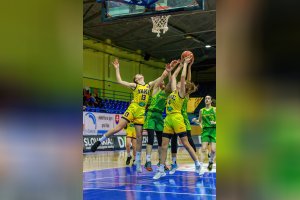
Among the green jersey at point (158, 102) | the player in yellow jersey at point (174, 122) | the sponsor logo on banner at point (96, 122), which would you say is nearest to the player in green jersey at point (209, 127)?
the player in yellow jersey at point (174, 122)

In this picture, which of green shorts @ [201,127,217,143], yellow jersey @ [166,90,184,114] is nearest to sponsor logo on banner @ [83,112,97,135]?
green shorts @ [201,127,217,143]

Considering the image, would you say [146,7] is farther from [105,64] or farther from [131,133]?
[105,64]

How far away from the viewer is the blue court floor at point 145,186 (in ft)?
17.9

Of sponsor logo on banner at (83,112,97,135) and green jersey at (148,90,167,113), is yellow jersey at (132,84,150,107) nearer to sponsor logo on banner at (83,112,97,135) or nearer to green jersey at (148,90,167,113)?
green jersey at (148,90,167,113)

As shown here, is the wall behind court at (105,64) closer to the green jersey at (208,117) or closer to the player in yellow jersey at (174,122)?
the green jersey at (208,117)

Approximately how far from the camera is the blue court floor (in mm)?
5453

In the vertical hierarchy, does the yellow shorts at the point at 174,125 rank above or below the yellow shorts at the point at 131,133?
above

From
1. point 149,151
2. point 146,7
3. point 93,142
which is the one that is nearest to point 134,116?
point 149,151

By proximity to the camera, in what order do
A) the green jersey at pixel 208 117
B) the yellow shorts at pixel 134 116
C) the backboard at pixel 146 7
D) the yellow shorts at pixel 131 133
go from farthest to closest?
the yellow shorts at pixel 131 133 → the green jersey at pixel 208 117 → the yellow shorts at pixel 134 116 → the backboard at pixel 146 7

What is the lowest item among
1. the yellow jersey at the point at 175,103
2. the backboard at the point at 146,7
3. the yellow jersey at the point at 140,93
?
the yellow jersey at the point at 175,103
